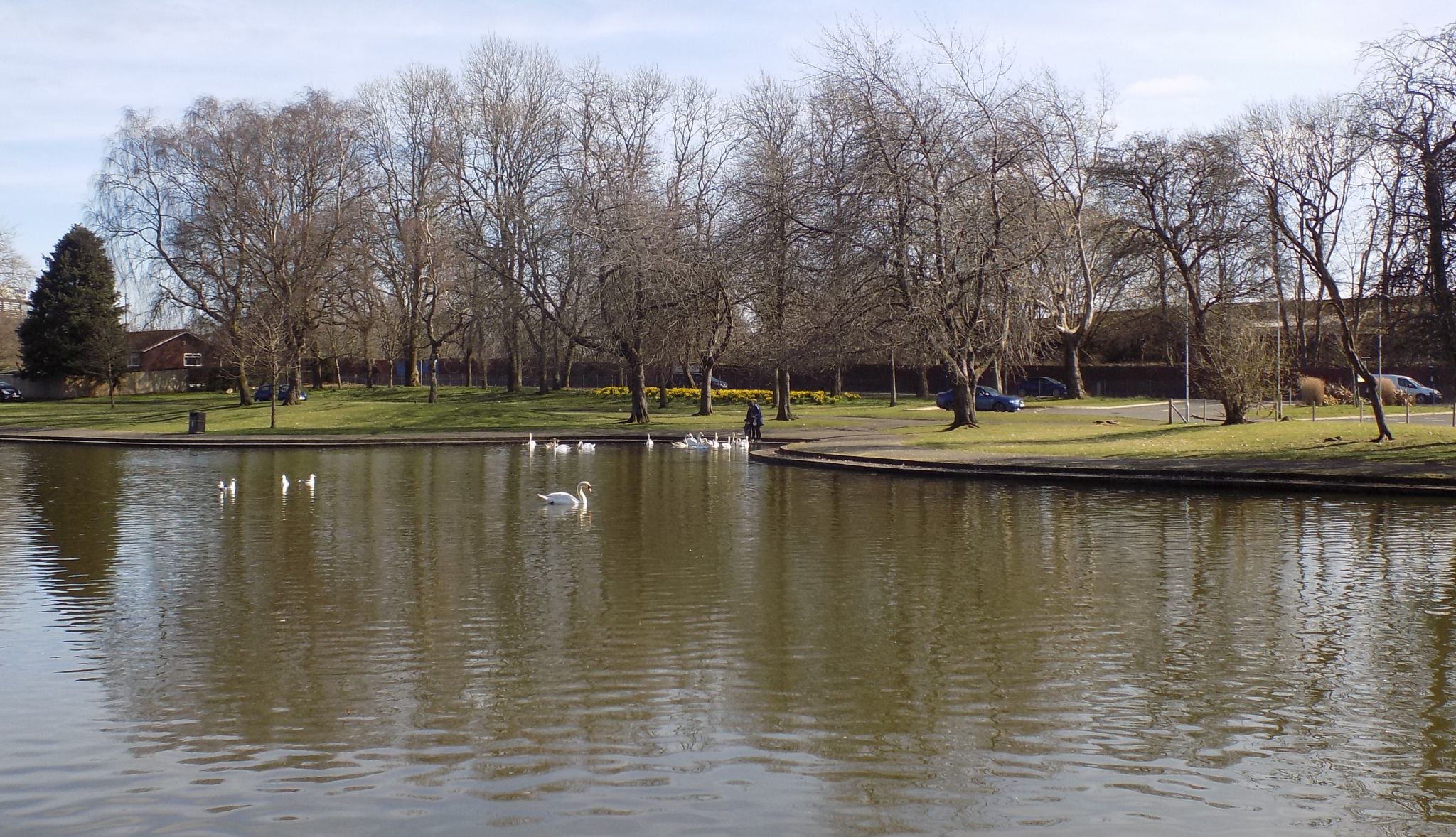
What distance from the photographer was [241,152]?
188 ft

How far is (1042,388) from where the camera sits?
73.2m

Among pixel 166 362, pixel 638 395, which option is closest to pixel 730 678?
pixel 638 395

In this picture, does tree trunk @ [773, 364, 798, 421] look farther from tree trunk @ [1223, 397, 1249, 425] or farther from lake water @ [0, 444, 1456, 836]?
lake water @ [0, 444, 1456, 836]

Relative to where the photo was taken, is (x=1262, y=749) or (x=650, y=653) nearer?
(x=1262, y=749)

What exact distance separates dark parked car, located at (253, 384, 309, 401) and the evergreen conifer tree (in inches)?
336

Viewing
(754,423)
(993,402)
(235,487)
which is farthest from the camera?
(993,402)

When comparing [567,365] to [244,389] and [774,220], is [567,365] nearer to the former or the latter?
[244,389]

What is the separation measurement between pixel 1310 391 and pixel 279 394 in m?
51.7

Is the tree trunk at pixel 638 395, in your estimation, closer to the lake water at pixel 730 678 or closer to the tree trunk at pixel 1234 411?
the tree trunk at pixel 1234 411

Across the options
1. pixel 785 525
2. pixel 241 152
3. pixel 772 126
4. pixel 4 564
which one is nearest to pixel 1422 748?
pixel 785 525

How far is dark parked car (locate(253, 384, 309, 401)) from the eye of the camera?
210ft

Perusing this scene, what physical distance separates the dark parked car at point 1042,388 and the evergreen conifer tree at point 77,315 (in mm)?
54085

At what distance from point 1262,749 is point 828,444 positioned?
27545mm

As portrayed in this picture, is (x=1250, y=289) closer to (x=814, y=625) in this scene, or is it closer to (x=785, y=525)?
(x=785, y=525)
